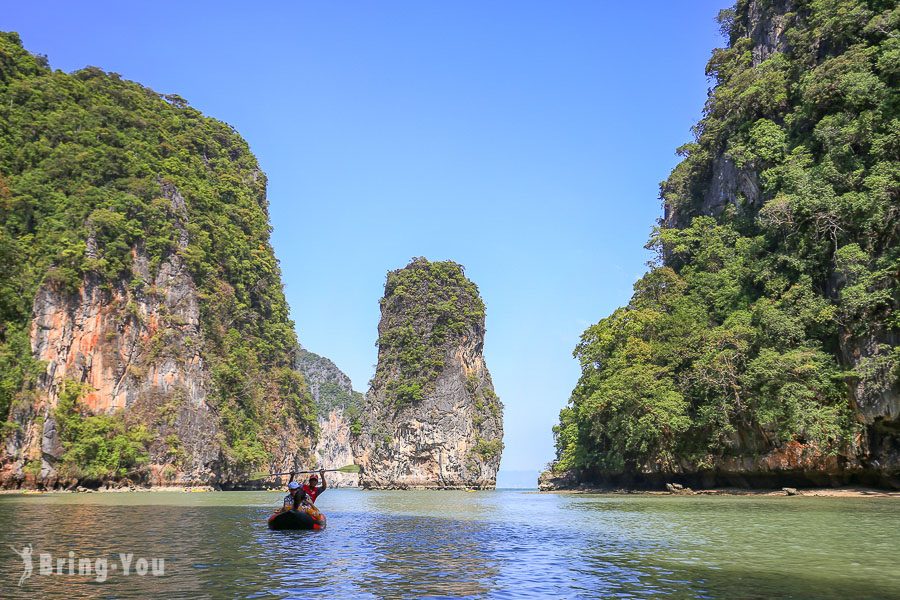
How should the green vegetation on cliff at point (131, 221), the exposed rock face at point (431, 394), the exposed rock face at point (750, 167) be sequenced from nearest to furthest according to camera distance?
the exposed rock face at point (750, 167), the green vegetation on cliff at point (131, 221), the exposed rock face at point (431, 394)

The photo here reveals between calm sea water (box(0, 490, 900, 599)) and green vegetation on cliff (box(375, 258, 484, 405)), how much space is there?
84676 millimetres

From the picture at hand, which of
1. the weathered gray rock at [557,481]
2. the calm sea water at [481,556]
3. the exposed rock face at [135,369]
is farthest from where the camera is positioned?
the weathered gray rock at [557,481]

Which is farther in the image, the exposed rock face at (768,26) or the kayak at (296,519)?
the exposed rock face at (768,26)

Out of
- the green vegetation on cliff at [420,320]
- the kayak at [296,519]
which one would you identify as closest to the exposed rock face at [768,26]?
the kayak at [296,519]

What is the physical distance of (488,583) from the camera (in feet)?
35.1

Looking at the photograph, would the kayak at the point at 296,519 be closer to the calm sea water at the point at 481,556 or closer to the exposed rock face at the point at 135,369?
the calm sea water at the point at 481,556

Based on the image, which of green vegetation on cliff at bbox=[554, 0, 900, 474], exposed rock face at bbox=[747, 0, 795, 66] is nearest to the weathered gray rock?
green vegetation on cliff at bbox=[554, 0, 900, 474]

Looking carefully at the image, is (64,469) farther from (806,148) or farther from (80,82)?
(806,148)

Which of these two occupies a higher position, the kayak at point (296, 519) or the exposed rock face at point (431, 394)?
the exposed rock face at point (431, 394)

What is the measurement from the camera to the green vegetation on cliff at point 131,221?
58688 millimetres

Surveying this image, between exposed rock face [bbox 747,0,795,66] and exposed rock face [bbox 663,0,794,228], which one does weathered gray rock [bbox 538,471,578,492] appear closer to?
exposed rock face [bbox 663,0,794,228]

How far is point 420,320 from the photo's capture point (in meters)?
112

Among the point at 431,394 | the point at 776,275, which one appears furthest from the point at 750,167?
the point at 431,394

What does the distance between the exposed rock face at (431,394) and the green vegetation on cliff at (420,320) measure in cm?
17
